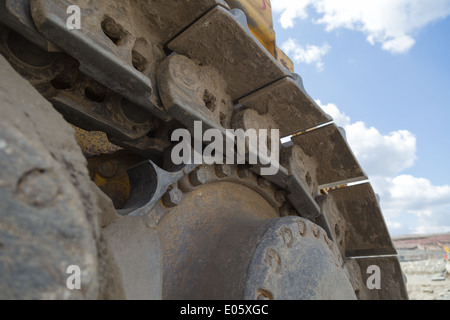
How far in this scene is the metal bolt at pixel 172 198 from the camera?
1.46 meters

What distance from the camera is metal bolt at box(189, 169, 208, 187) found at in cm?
162

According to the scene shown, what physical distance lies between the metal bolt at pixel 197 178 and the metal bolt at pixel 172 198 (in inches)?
5.8

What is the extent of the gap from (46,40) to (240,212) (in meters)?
1.23

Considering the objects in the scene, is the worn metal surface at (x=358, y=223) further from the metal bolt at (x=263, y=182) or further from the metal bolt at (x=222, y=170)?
the metal bolt at (x=222, y=170)

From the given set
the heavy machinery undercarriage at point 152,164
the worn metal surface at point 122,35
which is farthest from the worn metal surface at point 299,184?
the worn metal surface at point 122,35

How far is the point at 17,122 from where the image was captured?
2.21 ft

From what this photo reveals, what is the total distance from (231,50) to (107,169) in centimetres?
88

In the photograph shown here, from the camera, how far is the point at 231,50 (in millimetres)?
1532

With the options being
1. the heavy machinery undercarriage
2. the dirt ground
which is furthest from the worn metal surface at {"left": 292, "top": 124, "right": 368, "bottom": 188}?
the dirt ground

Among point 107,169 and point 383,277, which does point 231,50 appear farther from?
point 383,277

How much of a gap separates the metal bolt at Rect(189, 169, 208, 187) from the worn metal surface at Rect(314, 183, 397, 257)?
1.30m

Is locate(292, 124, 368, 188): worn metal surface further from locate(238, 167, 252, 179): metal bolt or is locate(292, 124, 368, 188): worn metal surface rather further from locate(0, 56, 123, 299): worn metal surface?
locate(0, 56, 123, 299): worn metal surface

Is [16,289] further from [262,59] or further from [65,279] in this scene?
[262,59]
